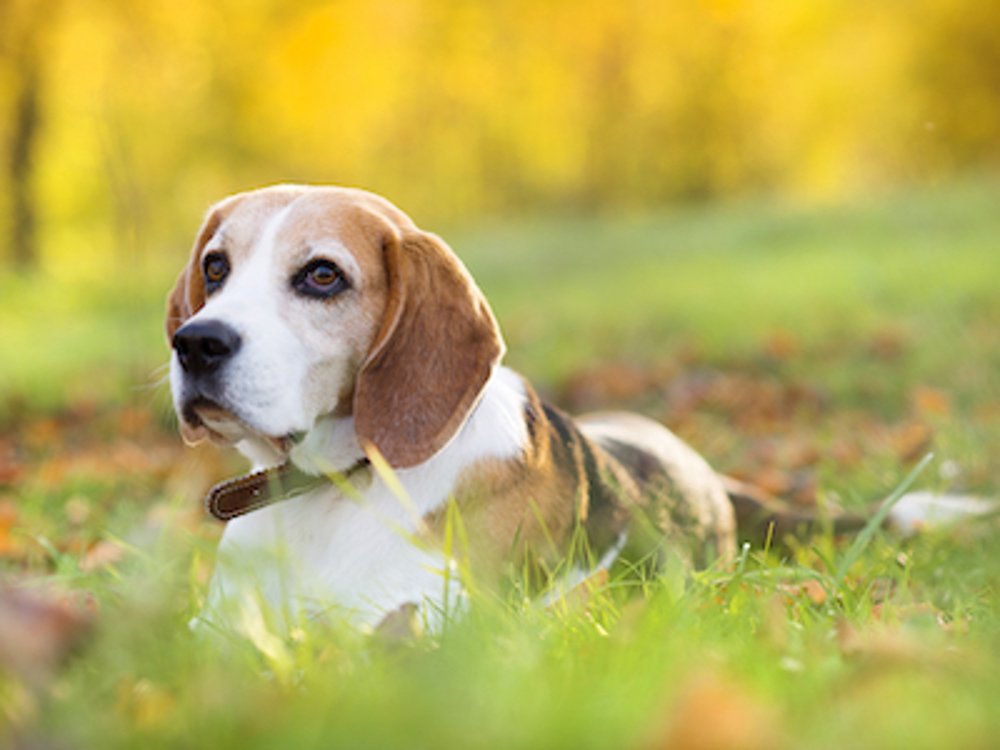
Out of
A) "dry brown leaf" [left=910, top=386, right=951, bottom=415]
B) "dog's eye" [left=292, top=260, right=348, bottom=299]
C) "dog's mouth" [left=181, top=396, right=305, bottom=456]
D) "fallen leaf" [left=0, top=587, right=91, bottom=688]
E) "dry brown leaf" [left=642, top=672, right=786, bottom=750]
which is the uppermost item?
"dog's eye" [left=292, top=260, right=348, bottom=299]

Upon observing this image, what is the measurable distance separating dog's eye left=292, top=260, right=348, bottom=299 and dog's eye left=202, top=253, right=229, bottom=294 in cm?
31

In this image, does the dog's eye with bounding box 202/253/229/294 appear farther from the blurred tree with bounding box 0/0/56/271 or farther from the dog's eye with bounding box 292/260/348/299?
the blurred tree with bounding box 0/0/56/271

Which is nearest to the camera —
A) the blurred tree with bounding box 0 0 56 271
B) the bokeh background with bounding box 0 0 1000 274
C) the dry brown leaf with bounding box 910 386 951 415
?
the dry brown leaf with bounding box 910 386 951 415

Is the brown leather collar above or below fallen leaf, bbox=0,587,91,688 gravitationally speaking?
below

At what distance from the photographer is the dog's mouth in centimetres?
244

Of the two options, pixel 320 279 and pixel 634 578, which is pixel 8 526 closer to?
pixel 320 279

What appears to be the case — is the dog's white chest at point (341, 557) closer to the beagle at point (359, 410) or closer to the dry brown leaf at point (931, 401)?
the beagle at point (359, 410)

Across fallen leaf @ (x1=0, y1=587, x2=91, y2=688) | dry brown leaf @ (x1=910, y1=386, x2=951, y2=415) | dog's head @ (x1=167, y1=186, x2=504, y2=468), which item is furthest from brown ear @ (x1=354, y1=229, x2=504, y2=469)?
dry brown leaf @ (x1=910, y1=386, x2=951, y2=415)

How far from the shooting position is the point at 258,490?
2.64 meters

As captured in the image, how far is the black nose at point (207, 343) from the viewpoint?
91.4 inches

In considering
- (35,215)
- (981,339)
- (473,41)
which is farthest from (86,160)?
(981,339)

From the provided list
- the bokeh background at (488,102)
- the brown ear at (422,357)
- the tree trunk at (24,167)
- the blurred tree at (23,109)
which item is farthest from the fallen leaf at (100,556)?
the tree trunk at (24,167)

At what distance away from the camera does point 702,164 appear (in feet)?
90.8

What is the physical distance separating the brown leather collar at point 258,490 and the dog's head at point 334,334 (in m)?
0.09
